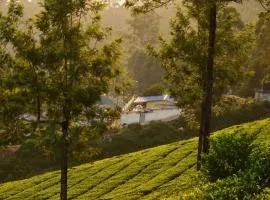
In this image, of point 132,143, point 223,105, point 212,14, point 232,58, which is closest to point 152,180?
point 223,105

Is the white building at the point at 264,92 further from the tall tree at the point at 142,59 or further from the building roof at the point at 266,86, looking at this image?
the tall tree at the point at 142,59

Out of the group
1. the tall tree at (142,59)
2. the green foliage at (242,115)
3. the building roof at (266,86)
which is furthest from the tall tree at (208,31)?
the tall tree at (142,59)

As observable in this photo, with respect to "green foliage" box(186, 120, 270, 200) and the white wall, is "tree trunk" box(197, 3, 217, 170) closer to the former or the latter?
"green foliage" box(186, 120, 270, 200)

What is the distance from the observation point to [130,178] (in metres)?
36.0

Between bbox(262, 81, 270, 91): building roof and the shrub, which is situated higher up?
bbox(262, 81, 270, 91): building roof

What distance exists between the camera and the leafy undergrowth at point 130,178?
30891 millimetres

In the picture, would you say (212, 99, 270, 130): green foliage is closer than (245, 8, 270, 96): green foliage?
Yes

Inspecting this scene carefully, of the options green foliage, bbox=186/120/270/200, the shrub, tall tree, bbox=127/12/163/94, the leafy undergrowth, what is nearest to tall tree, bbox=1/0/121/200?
the leafy undergrowth

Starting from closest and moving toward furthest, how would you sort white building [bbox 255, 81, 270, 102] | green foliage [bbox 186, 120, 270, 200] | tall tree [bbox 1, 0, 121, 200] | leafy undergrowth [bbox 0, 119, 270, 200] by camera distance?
green foliage [bbox 186, 120, 270, 200] → tall tree [bbox 1, 0, 121, 200] → leafy undergrowth [bbox 0, 119, 270, 200] → white building [bbox 255, 81, 270, 102]

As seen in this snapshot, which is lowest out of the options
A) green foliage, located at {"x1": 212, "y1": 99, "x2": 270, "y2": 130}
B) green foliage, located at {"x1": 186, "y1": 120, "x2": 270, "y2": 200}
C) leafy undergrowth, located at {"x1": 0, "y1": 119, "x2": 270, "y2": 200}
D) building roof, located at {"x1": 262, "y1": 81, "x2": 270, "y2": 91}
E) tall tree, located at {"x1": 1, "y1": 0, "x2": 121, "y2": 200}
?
leafy undergrowth, located at {"x1": 0, "y1": 119, "x2": 270, "y2": 200}

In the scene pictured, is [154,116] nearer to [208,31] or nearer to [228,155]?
[208,31]

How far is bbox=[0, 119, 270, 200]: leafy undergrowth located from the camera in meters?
30.9

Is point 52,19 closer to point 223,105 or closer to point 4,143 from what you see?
point 4,143

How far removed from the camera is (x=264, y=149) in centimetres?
1603
